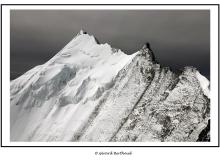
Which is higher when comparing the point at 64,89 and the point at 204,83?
the point at 204,83

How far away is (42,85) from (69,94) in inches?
213

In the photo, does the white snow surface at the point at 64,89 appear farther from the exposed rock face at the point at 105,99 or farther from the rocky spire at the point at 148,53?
the rocky spire at the point at 148,53

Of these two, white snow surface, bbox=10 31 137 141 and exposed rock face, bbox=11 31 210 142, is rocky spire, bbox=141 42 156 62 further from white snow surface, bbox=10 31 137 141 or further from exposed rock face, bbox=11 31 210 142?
white snow surface, bbox=10 31 137 141

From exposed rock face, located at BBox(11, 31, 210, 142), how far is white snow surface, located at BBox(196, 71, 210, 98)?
5.1 inches

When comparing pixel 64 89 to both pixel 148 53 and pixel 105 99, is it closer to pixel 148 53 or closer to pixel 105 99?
pixel 105 99

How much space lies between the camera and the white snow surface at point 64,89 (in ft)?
272

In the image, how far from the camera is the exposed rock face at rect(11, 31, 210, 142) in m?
70.9

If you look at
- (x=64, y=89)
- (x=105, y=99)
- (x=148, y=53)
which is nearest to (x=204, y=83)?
(x=148, y=53)

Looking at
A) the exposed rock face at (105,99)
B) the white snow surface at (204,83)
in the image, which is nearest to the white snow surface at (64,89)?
the exposed rock face at (105,99)

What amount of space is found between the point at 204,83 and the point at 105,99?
18806 mm

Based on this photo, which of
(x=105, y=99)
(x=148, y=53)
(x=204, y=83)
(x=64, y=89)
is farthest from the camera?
(x=64, y=89)

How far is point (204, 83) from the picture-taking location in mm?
69500

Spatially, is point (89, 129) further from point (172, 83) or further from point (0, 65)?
point (0, 65)

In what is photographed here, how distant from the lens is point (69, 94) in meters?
88.5
